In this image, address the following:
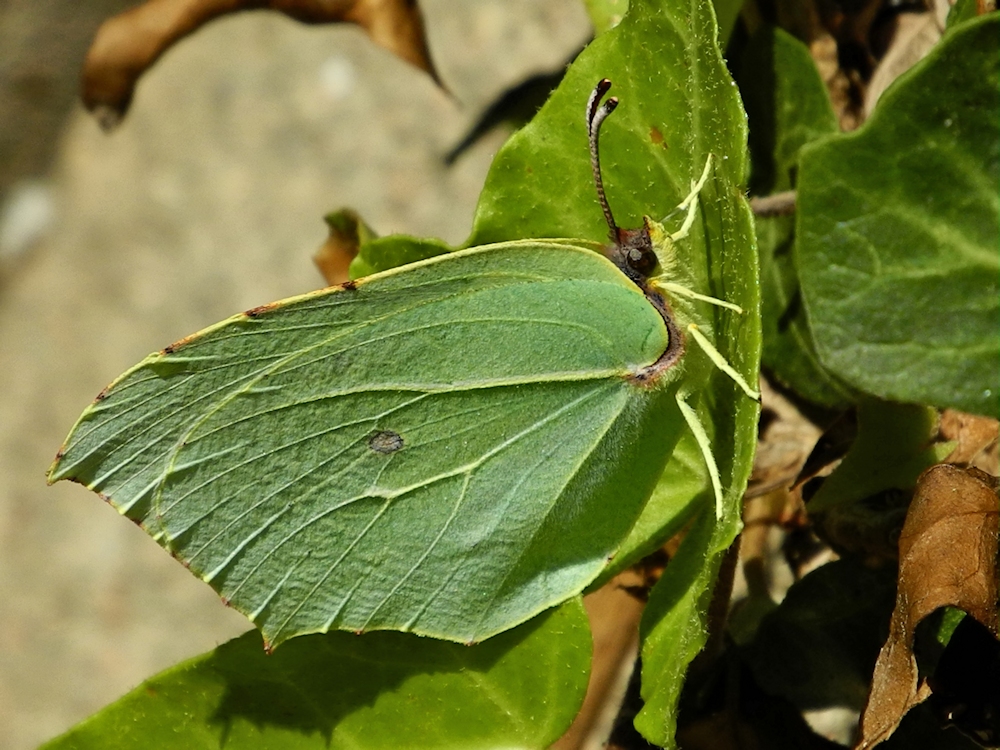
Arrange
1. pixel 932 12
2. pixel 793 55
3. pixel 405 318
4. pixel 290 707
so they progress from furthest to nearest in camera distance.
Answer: pixel 932 12, pixel 793 55, pixel 290 707, pixel 405 318

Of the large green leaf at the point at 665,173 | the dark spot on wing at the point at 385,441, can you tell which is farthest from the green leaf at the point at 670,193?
the dark spot on wing at the point at 385,441

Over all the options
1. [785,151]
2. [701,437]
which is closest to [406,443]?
[701,437]

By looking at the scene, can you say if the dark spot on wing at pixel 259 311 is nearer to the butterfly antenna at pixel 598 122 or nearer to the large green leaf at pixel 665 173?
the large green leaf at pixel 665 173

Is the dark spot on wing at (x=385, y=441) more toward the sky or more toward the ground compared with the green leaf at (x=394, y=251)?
more toward the ground

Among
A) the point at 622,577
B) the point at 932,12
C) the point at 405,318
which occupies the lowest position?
the point at 622,577

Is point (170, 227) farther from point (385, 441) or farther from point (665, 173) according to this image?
point (665, 173)

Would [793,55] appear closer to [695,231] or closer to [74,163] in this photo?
[695,231]

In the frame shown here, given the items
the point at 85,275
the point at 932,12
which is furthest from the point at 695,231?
the point at 85,275
